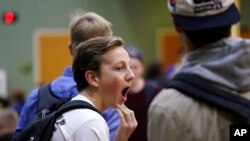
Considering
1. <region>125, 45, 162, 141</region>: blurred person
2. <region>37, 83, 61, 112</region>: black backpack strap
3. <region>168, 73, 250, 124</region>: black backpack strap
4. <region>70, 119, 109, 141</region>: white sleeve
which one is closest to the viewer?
<region>168, 73, 250, 124</region>: black backpack strap

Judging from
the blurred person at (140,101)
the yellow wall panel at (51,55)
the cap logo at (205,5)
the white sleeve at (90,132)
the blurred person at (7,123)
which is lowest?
the yellow wall panel at (51,55)

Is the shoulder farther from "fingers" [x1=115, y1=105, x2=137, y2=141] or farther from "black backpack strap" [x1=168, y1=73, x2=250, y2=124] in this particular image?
"black backpack strap" [x1=168, y1=73, x2=250, y2=124]

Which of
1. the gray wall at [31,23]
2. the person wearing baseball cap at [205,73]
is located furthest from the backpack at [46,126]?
the gray wall at [31,23]

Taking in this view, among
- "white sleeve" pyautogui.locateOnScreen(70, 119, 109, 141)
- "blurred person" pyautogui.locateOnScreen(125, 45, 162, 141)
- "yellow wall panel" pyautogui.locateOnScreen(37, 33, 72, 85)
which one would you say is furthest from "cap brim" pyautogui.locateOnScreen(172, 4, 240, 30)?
"yellow wall panel" pyautogui.locateOnScreen(37, 33, 72, 85)

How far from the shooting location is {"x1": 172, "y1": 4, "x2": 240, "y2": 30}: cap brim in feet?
6.75

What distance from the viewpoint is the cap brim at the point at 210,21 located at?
206 cm

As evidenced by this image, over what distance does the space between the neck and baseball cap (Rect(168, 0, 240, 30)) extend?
2.29 feet

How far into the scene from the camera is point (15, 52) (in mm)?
13320

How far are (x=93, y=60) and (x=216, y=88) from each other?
790mm

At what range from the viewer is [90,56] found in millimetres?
2652

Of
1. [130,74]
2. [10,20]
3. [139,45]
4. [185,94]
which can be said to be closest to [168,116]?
[185,94]

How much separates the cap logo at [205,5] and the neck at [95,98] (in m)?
0.77

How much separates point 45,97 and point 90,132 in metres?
0.75

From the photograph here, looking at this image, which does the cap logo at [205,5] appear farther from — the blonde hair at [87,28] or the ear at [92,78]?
the blonde hair at [87,28]
